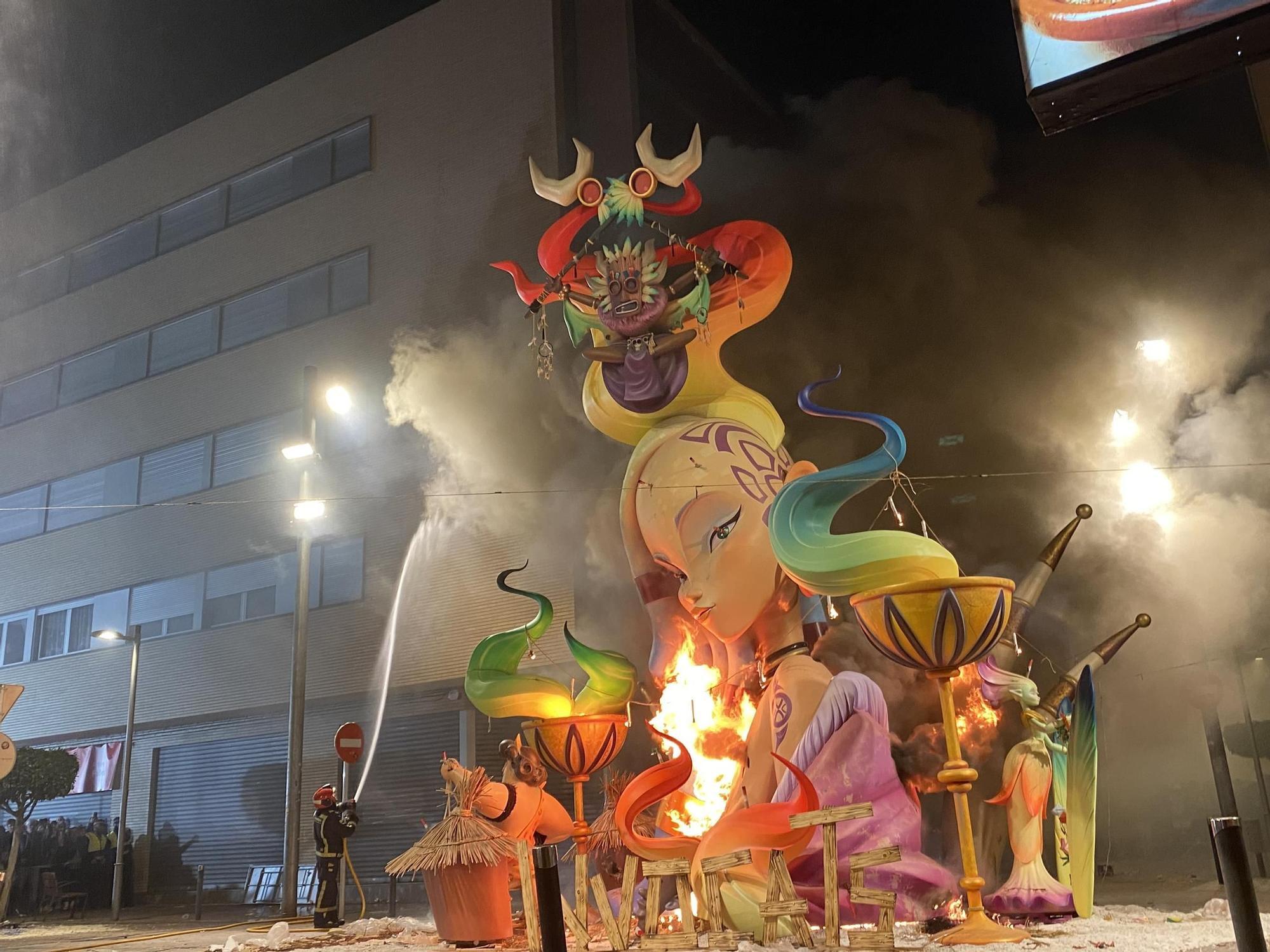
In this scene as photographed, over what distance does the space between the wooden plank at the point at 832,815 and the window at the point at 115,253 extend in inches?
723

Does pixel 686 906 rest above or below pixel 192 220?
below

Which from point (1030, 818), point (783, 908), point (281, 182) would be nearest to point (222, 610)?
point (281, 182)

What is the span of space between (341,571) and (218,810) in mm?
4919

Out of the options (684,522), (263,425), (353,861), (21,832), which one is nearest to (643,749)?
(684,522)

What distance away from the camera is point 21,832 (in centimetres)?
1842

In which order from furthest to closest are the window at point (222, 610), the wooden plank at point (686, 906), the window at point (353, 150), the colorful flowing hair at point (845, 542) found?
the window at point (222, 610) < the window at point (353, 150) < the colorful flowing hair at point (845, 542) < the wooden plank at point (686, 906)

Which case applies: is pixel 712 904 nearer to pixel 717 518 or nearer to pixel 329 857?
pixel 717 518

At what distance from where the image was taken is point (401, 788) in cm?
1587

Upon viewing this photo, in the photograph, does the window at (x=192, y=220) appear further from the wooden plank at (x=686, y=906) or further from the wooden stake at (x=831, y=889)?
the wooden stake at (x=831, y=889)

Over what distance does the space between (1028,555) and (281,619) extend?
12.3 meters

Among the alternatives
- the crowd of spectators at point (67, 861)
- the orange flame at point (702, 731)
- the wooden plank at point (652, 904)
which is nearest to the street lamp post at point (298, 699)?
the orange flame at point (702, 731)

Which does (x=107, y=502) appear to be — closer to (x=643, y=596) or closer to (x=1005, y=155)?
(x=643, y=596)

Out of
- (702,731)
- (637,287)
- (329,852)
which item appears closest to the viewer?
(702,731)

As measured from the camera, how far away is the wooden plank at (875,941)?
6.68 meters
